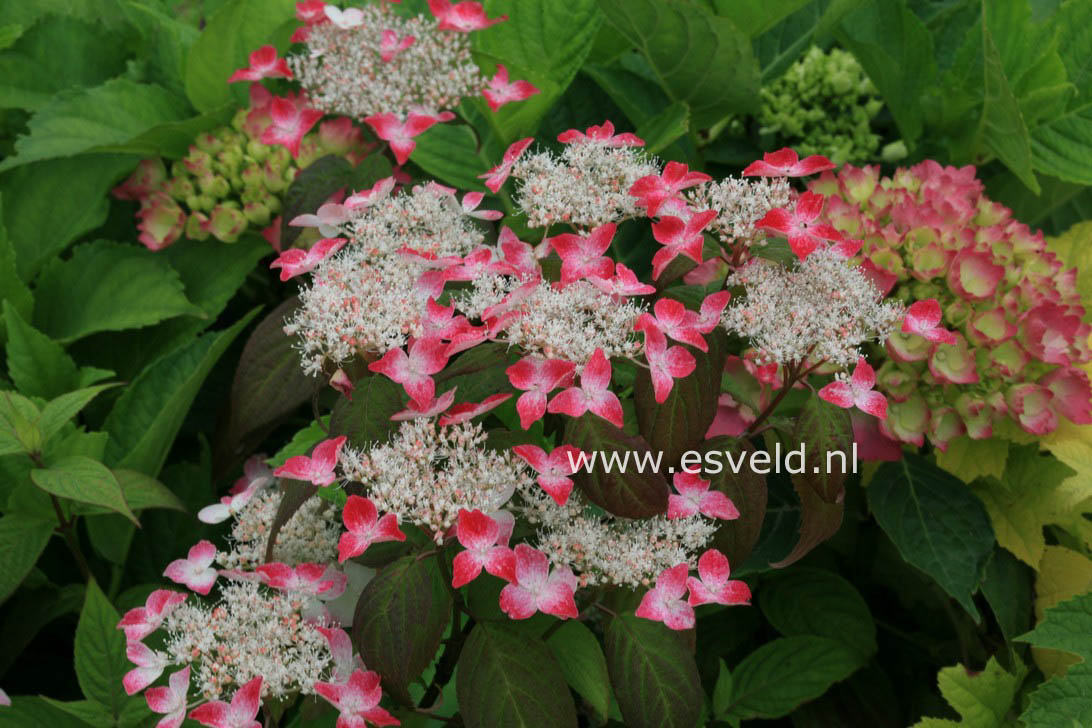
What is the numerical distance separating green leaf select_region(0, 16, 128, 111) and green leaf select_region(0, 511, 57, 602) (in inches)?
18.8

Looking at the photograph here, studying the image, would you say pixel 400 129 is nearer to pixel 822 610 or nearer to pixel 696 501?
pixel 696 501

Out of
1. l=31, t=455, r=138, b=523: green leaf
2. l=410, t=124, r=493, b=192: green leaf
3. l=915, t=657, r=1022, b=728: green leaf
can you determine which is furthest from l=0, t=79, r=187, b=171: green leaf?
l=915, t=657, r=1022, b=728: green leaf

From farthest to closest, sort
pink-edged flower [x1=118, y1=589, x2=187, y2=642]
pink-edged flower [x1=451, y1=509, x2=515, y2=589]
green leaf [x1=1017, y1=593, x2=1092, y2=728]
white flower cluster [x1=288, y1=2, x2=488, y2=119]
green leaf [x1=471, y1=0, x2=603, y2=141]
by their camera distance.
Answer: green leaf [x1=471, y1=0, x2=603, y2=141]
white flower cluster [x1=288, y1=2, x2=488, y2=119]
green leaf [x1=1017, y1=593, x2=1092, y2=728]
pink-edged flower [x1=118, y1=589, x2=187, y2=642]
pink-edged flower [x1=451, y1=509, x2=515, y2=589]

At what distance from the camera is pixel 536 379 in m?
0.51

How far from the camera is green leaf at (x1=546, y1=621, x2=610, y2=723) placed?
22.9 inches

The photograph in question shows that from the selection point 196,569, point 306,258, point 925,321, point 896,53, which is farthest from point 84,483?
point 896,53

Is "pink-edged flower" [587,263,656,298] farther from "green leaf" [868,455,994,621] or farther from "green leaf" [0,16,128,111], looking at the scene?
"green leaf" [0,16,128,111]

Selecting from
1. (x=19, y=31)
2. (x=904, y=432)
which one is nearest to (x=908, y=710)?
(x=904, y=432)

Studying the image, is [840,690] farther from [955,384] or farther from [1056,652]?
[955,384]

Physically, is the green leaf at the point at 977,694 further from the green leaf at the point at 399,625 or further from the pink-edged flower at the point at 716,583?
the green leaf at the point at 399,625

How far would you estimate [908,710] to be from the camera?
97cm

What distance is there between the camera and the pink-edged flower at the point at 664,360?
1.67ft

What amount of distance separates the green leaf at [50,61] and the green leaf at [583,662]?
2.56 ft

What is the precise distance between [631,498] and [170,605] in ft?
0.87
